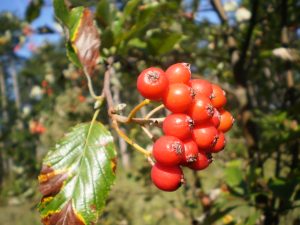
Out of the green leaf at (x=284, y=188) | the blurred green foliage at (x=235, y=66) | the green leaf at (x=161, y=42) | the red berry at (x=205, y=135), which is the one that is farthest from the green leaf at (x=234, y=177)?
the red berry at (x=205, y=135)

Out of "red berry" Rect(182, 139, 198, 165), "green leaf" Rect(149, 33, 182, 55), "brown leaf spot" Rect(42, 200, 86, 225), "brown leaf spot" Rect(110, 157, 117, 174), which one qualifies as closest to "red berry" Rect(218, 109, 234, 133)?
"red berry" Rect(182, 139, 198, 165)

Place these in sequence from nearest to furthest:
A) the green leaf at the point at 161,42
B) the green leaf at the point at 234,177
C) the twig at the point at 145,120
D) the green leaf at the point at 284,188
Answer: the twig at the point at 145,120 < the green leaf at the point at 284,188 < the green leaf at the point at 161,42 < the green leaf at the point at 234,177

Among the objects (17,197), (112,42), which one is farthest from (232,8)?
(17,197)

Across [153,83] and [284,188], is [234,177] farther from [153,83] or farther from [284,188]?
[153,83]

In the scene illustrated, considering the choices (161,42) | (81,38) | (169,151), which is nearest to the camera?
(169,151)

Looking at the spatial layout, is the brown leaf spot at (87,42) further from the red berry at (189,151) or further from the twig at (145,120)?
the red berry at (189,151)

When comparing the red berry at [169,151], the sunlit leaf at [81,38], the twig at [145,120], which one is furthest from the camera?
the sunlit leaf at [81,38]

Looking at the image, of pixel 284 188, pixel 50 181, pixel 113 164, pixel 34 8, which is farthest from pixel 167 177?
pixel 34 8
